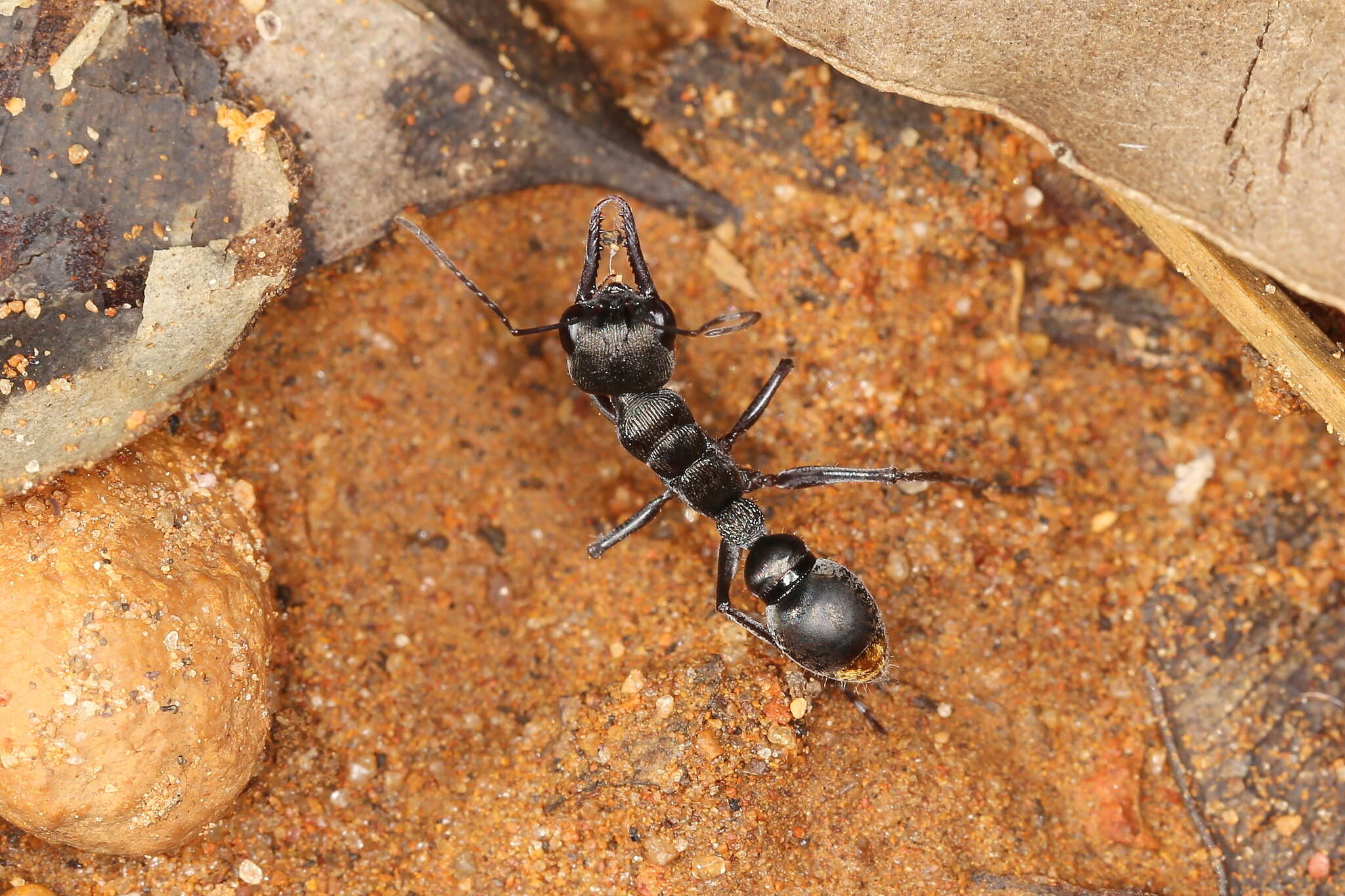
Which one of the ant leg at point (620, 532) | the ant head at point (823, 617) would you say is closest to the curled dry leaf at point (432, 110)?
the ant leg at point (620, 532)

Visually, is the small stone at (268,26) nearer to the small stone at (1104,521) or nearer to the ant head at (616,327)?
the ant head at (616,327)

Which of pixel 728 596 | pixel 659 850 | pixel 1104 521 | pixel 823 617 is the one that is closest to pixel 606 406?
pixel 728 596

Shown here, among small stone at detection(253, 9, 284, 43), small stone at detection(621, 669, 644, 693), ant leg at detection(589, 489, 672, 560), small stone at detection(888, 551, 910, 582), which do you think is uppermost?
small stone at detection(253, 9, 284, 43)

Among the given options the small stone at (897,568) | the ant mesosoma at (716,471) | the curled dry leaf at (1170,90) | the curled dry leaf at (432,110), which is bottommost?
the small stone at (897,568)

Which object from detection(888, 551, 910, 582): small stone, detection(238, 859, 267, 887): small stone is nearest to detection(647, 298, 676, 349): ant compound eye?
detection(888, 551, 910, 582): small stone

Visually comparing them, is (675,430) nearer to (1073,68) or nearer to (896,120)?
(896,120)

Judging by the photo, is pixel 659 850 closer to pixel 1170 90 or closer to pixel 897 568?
pixel 897 568

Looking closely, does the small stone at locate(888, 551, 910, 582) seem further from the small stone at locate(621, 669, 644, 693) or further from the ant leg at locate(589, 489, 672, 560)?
the small stone at locate(621, 669, 644, 693)
